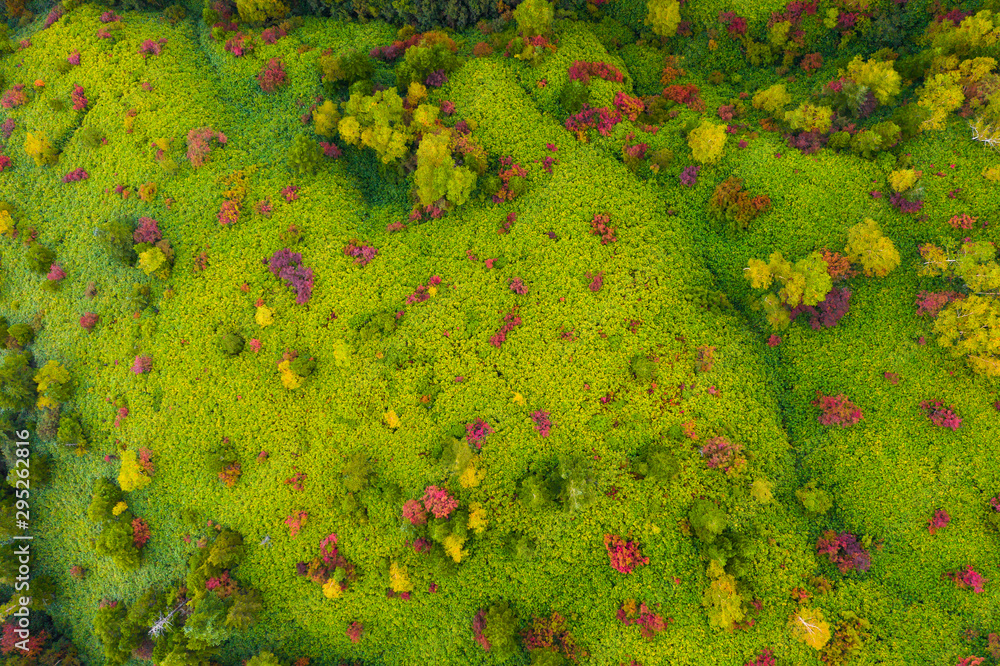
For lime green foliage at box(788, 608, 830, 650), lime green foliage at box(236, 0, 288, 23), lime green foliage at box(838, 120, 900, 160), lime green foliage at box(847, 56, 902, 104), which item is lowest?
lime green foliage at box(788, 608, 830, 650)

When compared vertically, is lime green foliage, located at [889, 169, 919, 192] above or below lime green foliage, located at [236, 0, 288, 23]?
below

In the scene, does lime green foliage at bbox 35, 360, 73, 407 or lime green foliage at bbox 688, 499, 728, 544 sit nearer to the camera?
lime green foliage at bbox 688, 499, 728, 544

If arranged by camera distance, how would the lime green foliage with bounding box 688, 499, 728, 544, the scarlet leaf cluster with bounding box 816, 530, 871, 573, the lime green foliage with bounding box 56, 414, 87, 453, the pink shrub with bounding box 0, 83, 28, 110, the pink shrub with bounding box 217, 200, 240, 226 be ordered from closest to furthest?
1. the lime green foliage with bounding box 688, 499, 728, 544
2. the scarlet leaf cluster with bounding box 816, 530, 871, 573
3. the lime green foliage with bounding box 56, 414, 87, 453
4. the pink shrub with bounding box 217, 200, 240, 226
5. the pink shrub with bounding box 0, 83, 28, 110

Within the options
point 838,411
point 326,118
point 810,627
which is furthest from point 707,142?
point 810,627

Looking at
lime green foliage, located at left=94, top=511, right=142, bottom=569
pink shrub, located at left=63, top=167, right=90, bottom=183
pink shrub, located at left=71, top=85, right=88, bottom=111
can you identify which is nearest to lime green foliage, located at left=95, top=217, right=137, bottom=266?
pink shrub, located at left=63, top=167, right=90, bottom=183

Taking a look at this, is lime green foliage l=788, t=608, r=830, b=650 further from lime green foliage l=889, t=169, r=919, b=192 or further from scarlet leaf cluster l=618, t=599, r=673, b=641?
lime green foliage l=889, t=169, r=919, b=192

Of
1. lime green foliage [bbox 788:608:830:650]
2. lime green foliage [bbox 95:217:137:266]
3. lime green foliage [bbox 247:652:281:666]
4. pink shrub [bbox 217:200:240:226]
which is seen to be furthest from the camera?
pink shrub [bbox 217:200:240:226]

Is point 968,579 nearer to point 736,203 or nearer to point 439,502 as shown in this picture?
point 736,203

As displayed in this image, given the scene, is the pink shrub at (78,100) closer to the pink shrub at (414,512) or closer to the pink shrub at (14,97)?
the pink shrub at (14,97)
